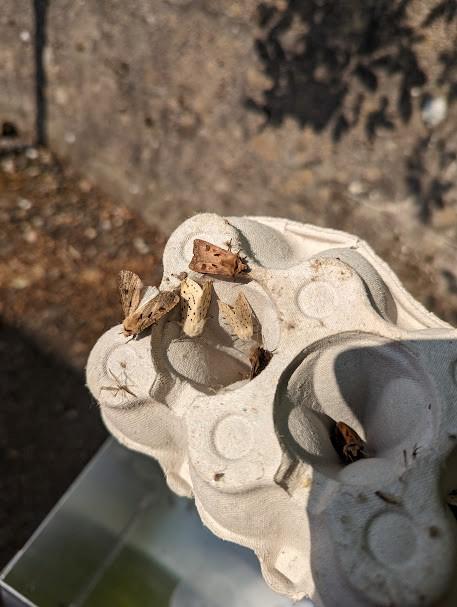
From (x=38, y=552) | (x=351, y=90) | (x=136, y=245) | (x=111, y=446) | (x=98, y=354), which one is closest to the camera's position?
(x=98, y=354)

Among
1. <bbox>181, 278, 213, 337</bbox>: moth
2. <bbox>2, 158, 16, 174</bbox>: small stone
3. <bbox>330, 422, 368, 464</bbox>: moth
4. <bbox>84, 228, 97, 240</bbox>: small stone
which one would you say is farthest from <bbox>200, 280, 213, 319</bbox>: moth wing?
<bbox>2, 158, 16, 174</bbox>: small stone

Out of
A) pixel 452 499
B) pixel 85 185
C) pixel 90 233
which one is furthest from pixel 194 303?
pixel 85 185

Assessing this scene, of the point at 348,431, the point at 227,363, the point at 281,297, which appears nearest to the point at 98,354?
the point at 227,363

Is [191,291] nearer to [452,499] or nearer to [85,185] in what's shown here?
[452,499]

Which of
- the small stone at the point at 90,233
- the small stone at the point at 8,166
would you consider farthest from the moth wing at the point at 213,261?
the small stone at the point at 8,166

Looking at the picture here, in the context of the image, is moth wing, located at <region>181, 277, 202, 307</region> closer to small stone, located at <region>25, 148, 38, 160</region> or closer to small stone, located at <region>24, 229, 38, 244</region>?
small stone, located at <region>24, 229, 38, 244</region>

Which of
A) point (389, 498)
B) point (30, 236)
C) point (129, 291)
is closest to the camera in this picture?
point (389, 498)

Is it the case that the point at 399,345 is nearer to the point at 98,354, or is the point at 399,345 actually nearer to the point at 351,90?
the point at 98,354

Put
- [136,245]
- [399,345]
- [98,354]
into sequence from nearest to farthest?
[399,345] → [98,354] → [136,245]
